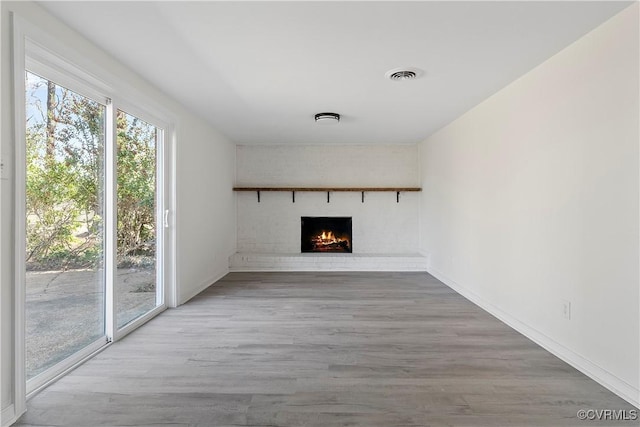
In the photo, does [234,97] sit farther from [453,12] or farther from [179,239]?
[453,12]

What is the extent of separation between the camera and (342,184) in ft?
19.1

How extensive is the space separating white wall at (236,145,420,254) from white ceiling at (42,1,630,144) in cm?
229

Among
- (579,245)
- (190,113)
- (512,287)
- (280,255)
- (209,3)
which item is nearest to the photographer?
(209,3)

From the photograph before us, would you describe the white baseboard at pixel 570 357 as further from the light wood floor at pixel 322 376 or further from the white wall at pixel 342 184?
the white wall at pixel 342 184

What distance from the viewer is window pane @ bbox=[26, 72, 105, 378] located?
6.22ft

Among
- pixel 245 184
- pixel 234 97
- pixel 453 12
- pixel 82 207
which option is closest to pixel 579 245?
pixel 453 12

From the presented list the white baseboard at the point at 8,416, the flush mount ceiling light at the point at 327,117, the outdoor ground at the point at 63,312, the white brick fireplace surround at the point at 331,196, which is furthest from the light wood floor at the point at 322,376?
the white brick fireplace surround at the point at 331,196

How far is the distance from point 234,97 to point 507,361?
3347 millimetres

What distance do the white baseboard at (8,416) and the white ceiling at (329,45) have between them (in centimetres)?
223

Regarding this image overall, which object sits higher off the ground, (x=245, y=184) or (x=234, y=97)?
(x=234, y=97)

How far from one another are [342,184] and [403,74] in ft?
10.8

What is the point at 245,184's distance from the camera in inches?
228

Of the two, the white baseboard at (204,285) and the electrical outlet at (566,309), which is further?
the white baseboard at (204,285)

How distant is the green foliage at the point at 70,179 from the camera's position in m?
1.91
